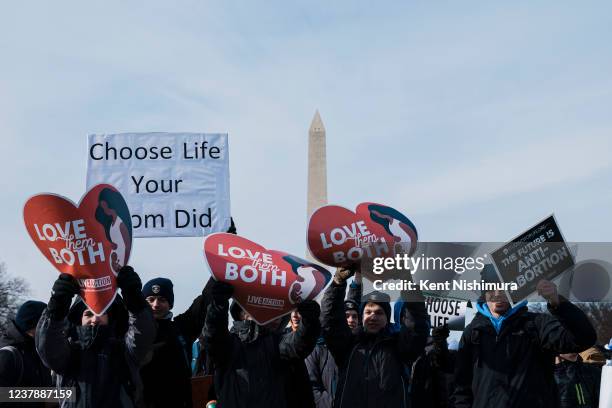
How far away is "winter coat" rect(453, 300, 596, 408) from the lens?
6.14m

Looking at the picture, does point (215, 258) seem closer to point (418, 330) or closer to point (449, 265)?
point (418, 330)

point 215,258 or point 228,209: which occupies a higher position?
point 228,209

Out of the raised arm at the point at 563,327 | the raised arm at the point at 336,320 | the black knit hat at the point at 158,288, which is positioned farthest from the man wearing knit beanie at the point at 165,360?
the raised arm at the point at 563,327

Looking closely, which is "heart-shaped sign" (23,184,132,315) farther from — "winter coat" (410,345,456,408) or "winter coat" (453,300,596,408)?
"winter coat" (410,345,456,408)

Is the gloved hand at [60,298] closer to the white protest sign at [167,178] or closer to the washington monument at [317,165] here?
the white protest sign at [167,178]

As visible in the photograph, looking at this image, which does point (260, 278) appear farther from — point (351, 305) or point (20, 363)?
point (20, 363)

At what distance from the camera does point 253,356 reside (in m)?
6.32

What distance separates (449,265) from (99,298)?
10.1 feet

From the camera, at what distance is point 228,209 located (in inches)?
370

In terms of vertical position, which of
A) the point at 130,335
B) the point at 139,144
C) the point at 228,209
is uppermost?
the point at 139,144

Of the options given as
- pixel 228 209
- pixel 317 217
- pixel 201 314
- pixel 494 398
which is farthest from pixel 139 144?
pixel 494 398

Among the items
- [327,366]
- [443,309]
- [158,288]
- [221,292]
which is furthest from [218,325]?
[443,309]

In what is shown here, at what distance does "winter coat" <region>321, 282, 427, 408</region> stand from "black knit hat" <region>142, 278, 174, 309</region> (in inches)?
48.4

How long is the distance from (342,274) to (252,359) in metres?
0.84
